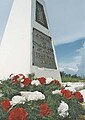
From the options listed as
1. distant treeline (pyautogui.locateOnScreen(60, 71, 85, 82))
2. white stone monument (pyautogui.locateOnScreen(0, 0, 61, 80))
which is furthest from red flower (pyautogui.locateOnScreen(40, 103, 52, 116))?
distant treeline (pyautogui.locateOnScreen(60, 71, 85, 82))

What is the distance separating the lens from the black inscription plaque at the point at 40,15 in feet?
29.3

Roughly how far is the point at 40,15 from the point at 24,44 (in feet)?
5.68

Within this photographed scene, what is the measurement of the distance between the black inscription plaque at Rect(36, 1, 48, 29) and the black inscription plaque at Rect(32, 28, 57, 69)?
1.51ft

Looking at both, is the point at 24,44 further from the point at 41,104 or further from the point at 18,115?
the point at 18,115

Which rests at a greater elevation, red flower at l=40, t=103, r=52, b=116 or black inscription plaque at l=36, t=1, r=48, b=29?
black inscription plaque at l=36, t=1, r=48, b=29

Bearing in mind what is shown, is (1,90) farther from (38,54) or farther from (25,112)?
(38,54)

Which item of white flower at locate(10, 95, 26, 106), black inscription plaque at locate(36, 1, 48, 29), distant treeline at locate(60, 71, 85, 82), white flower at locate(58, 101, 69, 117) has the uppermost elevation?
black inscription plaque at locate(36, 1, 48, 29)

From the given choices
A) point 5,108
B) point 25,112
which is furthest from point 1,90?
point 25,112

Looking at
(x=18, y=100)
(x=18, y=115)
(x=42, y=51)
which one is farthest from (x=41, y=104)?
(x=42, y=51)

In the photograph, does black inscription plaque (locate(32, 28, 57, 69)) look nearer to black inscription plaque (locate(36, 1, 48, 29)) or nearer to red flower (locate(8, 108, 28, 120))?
black inscription plaque (locate(36, 1, 48, 29))

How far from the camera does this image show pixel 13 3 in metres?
8.72

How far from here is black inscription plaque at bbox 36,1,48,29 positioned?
8.93 m

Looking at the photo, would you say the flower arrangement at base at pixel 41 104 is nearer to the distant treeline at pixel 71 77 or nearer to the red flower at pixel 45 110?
the red flower at pixel 45 110

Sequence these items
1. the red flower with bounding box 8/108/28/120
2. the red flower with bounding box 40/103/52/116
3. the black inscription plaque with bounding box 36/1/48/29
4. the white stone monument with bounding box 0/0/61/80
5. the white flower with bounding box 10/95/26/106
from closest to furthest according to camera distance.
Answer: the red flower with bounding box 8/108/28/120 → the red flower with bounding box 40/103/52/116 → the white flower with bounding box 10/95/26/106 → the white stone monument with bounding box 0/0/61/80 → the black inscription plaque with bounding box 36/1/48/29
